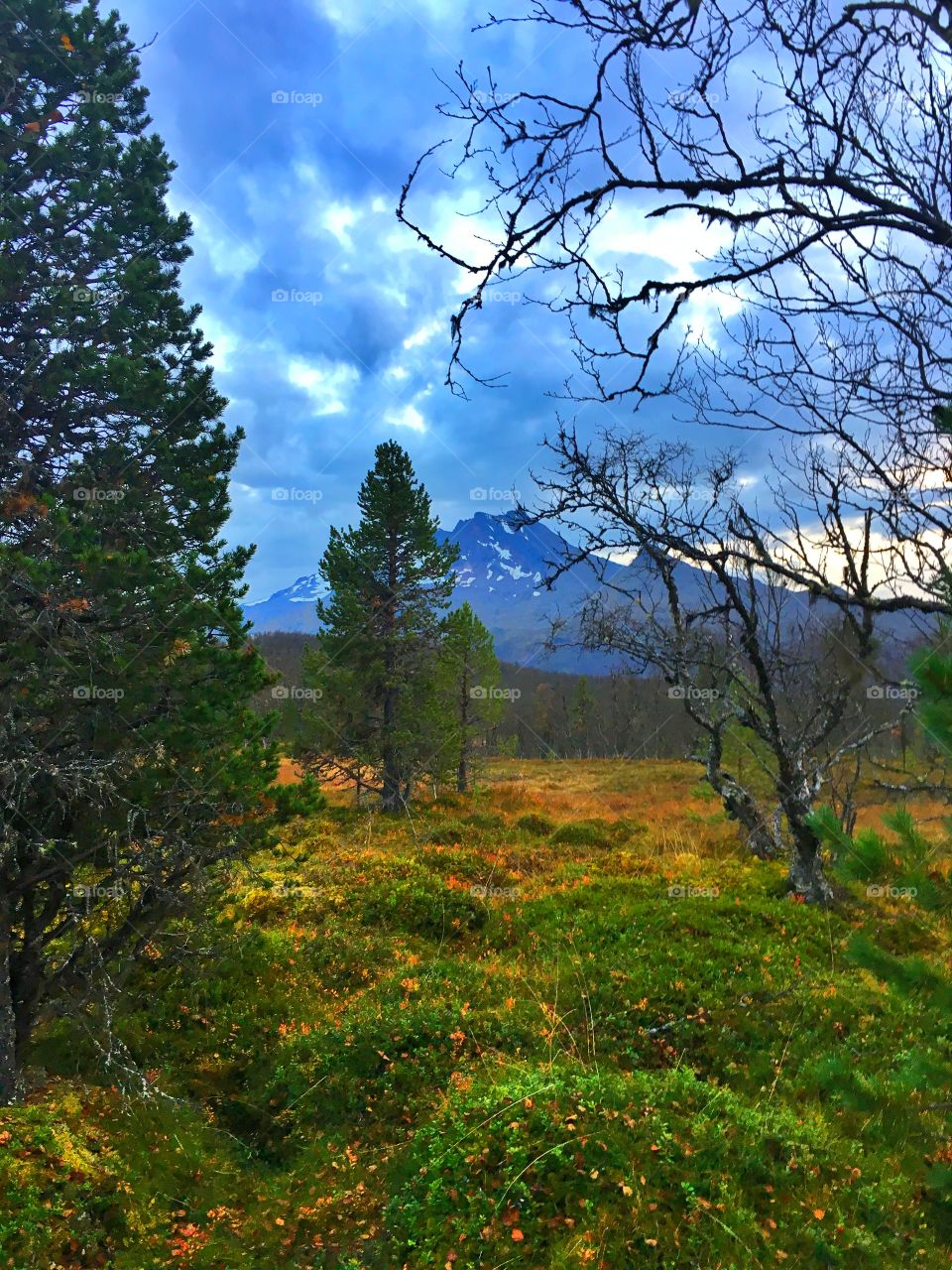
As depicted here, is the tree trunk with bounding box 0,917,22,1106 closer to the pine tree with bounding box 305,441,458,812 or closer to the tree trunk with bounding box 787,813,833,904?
the tree trunk with bounding box 787,813,833,904

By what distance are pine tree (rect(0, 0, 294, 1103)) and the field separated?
1158 millimetres

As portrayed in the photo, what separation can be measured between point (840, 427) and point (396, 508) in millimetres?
18090

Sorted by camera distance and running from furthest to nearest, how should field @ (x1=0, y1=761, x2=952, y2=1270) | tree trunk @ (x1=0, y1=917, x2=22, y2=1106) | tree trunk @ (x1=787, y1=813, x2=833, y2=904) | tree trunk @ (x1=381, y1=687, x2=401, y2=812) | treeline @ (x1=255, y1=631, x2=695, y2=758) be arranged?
treeline @ (x1=255, y1=631, x2=695, y2=758) → tree trunk @ (x1=381, y1=687, x2=401, y2=812) → tree trunk @ (x1=787, y1=813, x2=833, y2=904) → tree trunk @ (x1=0, y1=917, x2=22, y2=1106) → field @ (x1=0, y1=761, x2=952, y2=1270)

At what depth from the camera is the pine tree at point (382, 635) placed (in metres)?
21.1

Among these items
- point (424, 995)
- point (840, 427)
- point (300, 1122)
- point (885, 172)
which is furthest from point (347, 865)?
point (885, 172)

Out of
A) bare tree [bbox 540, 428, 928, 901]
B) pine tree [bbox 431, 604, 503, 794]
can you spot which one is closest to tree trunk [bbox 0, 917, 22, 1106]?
bare tree [bbox 540, 428, 928, 901]

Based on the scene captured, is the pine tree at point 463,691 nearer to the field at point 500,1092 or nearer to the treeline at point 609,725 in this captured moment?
the field at point 500,1092

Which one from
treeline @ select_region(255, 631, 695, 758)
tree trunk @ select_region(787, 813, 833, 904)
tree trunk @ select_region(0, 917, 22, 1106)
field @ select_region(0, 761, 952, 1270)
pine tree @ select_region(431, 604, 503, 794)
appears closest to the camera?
field @ select_region(0, 761, 952, 1270)

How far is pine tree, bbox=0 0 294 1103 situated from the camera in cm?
613

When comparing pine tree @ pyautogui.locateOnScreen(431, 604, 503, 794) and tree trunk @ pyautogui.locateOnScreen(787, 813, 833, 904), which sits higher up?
pine tree @ pyautogui.locateOnScreen(431, 604, 503, 794)

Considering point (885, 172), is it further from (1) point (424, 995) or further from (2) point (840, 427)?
(1) point (424, 995)

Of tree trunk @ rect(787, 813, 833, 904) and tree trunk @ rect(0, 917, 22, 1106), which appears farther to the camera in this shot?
tree trunk @ rect(787, 813, 833, 904)

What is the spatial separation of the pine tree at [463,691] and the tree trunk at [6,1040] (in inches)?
631

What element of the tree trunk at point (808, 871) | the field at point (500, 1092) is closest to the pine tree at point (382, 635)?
the field at point (500, 1092)
